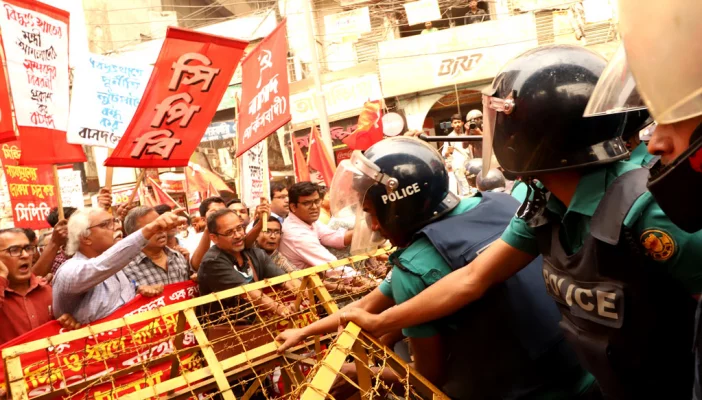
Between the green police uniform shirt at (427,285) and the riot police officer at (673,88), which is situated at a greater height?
the riot police officer at (673,88)

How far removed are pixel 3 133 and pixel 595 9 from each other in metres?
18.4

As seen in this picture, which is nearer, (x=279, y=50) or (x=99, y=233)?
(x=99, y=233)

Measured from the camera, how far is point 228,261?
455 cm

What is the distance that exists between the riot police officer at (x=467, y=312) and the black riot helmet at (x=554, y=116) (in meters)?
0.52

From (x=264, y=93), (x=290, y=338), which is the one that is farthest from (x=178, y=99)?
(x=290, y=338)

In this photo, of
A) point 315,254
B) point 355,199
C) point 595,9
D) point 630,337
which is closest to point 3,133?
point 315,254

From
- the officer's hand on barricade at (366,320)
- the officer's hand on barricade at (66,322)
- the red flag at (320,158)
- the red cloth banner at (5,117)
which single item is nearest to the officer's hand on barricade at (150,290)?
the officer's hand on barricade at (66,322)

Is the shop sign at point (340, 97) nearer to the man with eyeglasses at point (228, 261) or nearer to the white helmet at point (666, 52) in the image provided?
the man with eyeglasses at point (228, 261)

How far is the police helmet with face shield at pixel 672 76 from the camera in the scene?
0.92 metres

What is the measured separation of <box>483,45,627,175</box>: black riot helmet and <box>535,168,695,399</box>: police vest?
23 cm

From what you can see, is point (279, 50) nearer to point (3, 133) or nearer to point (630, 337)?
point (3, 133)

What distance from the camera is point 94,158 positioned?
82.6 ft

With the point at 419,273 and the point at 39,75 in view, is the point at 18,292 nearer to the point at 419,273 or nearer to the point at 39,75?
the point at 39,75

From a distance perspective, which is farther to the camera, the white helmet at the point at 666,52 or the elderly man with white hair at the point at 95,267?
the elderly man with white hair at the point at 95,267
